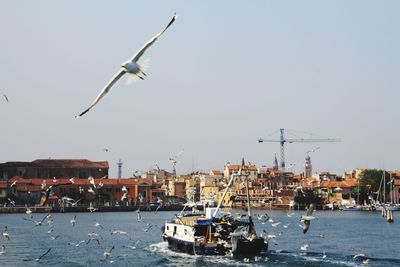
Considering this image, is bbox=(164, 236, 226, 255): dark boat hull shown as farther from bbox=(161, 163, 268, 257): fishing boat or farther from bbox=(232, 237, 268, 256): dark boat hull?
bbox=(232, 237, 268, 256): dark boat hull

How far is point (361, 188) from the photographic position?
12775 centimetres

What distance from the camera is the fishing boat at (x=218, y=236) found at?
35219 millimetres

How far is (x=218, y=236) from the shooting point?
36.6m

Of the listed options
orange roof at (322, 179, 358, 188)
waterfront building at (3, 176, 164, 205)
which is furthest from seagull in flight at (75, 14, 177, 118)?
orange roof at (322, 179, 358, 188)

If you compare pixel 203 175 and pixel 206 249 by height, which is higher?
pixel 203 175

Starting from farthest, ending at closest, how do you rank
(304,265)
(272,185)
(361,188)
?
(272,185)
(361,188)
(304,265)

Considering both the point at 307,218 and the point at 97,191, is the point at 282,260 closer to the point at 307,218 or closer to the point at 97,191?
the point at 307,218

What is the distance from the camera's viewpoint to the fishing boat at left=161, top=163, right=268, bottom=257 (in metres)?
35.2

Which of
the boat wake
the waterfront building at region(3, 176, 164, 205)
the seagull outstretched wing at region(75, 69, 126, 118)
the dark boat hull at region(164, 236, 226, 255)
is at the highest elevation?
the waterfront building at region(3, 176, 164, 205)

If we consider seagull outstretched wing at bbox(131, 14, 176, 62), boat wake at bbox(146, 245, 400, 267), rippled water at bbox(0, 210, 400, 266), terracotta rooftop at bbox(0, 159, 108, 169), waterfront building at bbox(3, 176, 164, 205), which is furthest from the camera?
terracotta rooftop at bbox(0, 159, 108, 169)

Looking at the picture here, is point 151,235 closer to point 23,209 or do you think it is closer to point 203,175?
point 23,209

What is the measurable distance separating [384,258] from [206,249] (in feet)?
25.6

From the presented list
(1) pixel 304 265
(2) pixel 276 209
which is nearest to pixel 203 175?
(2) pixel 276 209

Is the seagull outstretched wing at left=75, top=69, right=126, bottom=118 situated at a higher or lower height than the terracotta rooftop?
lower
